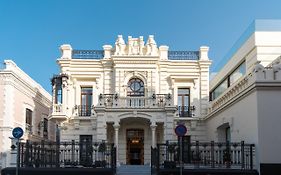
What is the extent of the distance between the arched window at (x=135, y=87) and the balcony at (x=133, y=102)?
82.6 inches

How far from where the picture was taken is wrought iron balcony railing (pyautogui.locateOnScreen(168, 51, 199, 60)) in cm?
3117

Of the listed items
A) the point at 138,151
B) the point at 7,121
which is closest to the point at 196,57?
the point at 138,151

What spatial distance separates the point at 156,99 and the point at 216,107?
3.78 m

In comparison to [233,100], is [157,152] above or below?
below

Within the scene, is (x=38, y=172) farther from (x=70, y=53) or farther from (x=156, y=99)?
(x=70, y=53)

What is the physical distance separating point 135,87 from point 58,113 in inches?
209

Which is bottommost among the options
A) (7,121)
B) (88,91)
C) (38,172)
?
(38,172)

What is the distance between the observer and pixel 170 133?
27.2 metres

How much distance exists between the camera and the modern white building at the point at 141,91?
27.1 m

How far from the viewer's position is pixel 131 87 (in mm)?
29844

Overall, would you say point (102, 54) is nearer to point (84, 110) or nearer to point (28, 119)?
point (84, 110)

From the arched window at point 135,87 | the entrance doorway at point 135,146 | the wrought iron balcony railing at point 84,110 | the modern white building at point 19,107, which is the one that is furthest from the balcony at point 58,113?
the arched window at point 135,87

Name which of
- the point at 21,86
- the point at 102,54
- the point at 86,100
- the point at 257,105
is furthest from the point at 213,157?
the point at 21,86

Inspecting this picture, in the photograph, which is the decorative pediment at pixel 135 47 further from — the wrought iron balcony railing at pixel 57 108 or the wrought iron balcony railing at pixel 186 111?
the wrought iron balcony railing at pixel 57 108
